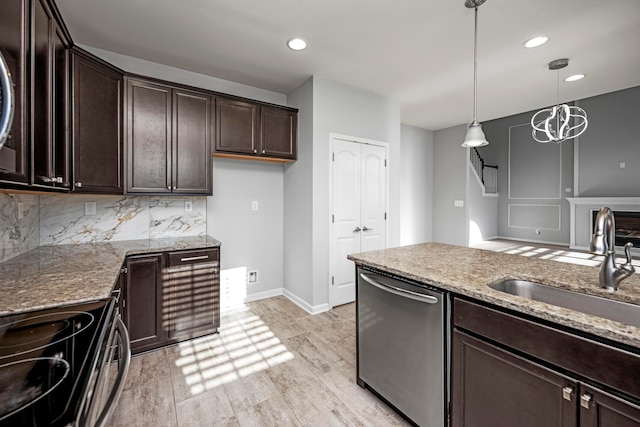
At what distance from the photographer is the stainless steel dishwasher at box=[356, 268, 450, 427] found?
144 cm

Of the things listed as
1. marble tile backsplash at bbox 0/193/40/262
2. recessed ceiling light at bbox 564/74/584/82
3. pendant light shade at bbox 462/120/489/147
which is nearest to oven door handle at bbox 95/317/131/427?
marble tile backsplash at bbox 0/193/40/262

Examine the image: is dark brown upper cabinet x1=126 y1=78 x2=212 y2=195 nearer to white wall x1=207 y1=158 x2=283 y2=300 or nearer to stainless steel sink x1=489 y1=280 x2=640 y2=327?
white wall x1=207 y1=158 x2=283 y2=300

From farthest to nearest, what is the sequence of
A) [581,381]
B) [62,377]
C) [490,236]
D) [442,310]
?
[490,236]
[442,310]
[581,381]
[62,377]

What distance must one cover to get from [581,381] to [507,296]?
0.34 meters

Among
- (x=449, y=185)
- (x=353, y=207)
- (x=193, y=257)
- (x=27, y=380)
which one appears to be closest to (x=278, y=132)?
(x=353, y=207)

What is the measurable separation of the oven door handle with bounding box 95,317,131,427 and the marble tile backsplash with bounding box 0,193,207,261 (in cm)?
157

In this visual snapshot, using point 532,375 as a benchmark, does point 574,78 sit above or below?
above

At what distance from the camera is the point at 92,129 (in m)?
2.23

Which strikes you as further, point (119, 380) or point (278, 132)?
point (278, 132)

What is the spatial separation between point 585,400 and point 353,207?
111 inches

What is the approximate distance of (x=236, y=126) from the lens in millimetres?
3154

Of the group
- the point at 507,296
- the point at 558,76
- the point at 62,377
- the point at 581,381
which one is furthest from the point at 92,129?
the point at 558,76

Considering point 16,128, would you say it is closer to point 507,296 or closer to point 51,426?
point 51,426

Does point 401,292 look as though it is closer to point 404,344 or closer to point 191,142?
point 404,344
